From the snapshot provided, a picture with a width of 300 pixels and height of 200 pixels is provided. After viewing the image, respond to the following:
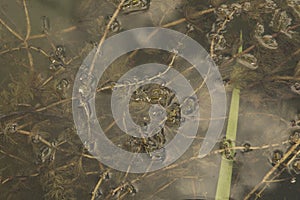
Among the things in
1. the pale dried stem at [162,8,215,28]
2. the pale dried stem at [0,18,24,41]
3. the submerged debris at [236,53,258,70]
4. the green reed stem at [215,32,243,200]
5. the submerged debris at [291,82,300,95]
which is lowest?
the green reed stem at [215,32,243,200]

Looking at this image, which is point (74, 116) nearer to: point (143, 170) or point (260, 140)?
point (143, 170)

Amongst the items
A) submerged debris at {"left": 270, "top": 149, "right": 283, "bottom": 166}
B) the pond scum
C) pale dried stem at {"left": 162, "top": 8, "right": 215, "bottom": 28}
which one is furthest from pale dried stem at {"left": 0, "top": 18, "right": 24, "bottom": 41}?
submerged debris at {"left": 270, "top": 149, "right": 283, "bottom": 166}

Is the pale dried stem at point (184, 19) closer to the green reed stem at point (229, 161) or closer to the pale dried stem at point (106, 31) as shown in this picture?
the pale dried stem at point (106, 31)

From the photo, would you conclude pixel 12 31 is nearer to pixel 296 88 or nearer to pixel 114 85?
pixel 114 85

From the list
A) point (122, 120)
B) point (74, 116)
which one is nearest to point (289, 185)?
point (122, 120)

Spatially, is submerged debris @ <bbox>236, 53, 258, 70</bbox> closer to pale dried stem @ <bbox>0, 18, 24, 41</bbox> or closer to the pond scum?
the pond scum

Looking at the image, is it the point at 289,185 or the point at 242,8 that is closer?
the point at 289,185

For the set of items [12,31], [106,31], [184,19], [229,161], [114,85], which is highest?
[184,19]

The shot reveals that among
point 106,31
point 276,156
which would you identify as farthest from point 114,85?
point 276,156
